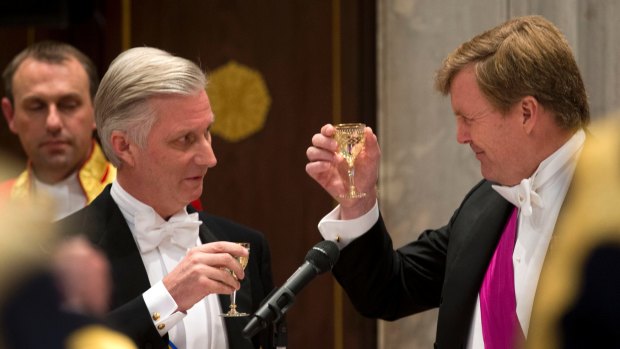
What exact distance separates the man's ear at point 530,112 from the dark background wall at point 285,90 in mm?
2161

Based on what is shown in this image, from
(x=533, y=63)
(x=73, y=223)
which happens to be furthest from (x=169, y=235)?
(x=533, y=63)

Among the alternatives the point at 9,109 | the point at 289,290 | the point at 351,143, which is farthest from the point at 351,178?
the point at 9,109

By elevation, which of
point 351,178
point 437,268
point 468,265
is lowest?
point 437,268

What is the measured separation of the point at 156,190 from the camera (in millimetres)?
2600

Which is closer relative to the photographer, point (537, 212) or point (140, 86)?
point (537, 212)

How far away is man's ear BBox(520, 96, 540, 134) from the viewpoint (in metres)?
2.49

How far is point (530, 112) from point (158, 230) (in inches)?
41.4

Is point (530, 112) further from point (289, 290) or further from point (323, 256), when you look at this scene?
point (289, 290)

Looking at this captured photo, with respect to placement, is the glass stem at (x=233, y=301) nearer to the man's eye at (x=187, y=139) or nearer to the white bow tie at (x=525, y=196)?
the man's eye at (x=187, y=139)

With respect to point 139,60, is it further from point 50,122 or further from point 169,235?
point 50,122

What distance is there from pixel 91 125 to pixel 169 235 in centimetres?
164

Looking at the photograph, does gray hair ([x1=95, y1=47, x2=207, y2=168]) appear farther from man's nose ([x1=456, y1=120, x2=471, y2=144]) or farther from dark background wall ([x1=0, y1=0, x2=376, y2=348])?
dark background wall ([x1=0, y1=0, x2=376, y2=348])

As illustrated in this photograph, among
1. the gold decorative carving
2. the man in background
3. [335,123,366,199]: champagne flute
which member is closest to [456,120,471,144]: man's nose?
[335,123,366,199]: champagne flute

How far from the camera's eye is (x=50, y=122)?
156 inches
